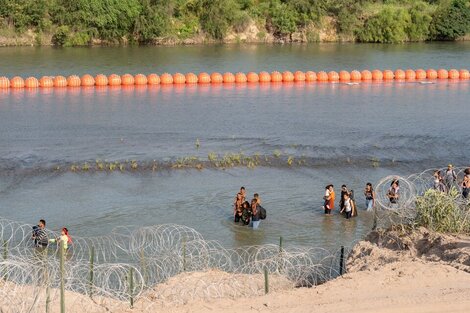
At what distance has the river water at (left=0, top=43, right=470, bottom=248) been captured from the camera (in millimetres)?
23797

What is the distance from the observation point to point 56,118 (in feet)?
127

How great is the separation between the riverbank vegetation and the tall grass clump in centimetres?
5985

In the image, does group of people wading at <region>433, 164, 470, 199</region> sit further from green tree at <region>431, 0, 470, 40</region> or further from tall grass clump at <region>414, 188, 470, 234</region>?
green tree at <region>431, 0, 470, 40</region>

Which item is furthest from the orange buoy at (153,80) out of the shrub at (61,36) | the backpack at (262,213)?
the backpack at (262,213)

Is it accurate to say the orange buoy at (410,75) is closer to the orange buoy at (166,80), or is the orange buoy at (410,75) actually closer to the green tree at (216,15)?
the orange buoy at (166,80)

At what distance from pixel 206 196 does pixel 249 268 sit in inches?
287

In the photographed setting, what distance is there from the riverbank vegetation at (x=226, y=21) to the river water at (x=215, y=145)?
597 inches

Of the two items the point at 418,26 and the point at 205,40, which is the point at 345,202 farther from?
the point at 418,26

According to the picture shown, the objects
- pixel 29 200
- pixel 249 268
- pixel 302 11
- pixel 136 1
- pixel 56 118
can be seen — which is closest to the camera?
pixel 249 268

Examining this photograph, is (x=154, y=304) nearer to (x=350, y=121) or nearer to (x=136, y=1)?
(x=350, y=121)

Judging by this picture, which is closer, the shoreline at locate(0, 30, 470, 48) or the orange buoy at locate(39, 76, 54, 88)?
the orange buoy at locate(39, 76, 54, 88)

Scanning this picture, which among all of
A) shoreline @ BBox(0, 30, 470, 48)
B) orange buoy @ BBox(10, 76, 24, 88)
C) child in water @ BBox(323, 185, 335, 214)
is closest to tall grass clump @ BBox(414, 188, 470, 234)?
child in water @ BBox(323, 185, 335, 214)

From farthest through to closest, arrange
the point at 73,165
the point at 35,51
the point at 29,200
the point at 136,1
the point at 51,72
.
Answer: the point at 136,1
the point at 35,51
the point at 51,72
the point at 73,165
the point at 29,200

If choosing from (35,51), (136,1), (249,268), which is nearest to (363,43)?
(136,1)
